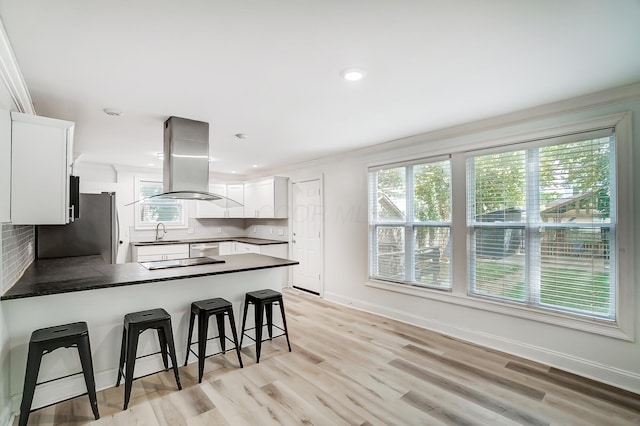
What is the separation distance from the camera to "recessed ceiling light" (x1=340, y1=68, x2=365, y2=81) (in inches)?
84.0

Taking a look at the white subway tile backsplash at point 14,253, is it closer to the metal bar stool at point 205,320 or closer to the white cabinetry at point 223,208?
the metal bar stool at point 205,320

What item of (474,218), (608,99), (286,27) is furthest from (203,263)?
(608,99)

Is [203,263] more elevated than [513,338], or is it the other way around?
[203,263]

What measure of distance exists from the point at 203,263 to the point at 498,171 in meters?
3.18

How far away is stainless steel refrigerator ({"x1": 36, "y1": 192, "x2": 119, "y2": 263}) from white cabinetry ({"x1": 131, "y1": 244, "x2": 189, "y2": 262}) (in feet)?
3.91

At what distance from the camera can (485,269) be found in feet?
10.9

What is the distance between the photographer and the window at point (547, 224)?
2598mm

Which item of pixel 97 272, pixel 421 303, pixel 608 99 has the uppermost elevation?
pixel 608 99

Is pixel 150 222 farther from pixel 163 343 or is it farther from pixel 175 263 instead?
pixel 163 343

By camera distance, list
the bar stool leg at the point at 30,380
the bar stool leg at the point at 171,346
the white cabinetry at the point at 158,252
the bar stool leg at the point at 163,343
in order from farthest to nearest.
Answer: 1. the white cabinetry at the point at 158,252
2. the bar stool leg at the point at 163,343
3. the bar stool leg at the point at 171,346
4. the bar stool leg at the point at 30,380

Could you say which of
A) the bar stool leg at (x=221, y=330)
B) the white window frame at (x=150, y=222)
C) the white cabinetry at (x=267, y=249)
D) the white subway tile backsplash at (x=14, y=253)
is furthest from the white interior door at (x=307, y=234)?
the white subway tile backsplash at (x=14, y=253)

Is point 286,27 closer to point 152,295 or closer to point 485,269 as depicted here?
point 152,295

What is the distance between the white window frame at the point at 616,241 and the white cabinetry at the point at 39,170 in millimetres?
3647

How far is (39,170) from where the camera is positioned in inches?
86.4
